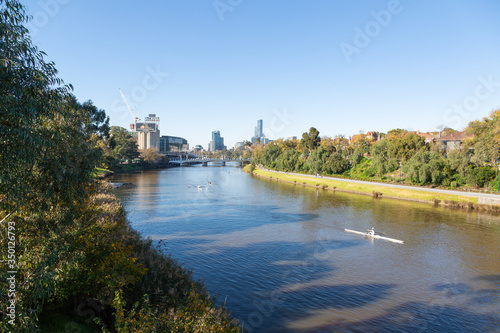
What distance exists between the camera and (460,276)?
2553 cm

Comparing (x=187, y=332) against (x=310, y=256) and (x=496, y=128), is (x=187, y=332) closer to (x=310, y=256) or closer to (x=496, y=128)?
(x=310, y=256)

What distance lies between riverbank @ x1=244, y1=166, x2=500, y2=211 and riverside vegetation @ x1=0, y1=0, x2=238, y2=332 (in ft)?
202

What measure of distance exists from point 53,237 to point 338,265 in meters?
23.4

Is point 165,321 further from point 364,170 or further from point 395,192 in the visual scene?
point 364,170

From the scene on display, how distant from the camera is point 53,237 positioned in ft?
39.3

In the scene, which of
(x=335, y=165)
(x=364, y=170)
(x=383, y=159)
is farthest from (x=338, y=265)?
(x=364, y=170)

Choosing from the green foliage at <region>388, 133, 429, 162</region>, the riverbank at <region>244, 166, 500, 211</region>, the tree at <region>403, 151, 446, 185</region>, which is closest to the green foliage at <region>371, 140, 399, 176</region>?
the green foliage at <region>388, 133, 429, 162</region>

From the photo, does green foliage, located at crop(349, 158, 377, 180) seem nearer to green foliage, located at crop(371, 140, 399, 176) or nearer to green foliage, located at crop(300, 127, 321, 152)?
green foliage, located at crop(371, 140, 399, 176)

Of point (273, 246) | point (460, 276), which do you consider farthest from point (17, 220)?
point (460, 276)

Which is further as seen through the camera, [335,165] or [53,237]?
[335,165]

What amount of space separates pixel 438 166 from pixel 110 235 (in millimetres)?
77734

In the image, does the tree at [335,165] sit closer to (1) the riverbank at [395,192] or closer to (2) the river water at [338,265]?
(1) the riverbank at [395,192]

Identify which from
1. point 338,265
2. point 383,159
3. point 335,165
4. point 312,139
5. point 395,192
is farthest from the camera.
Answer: point 312,139

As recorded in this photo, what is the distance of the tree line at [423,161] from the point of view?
220 ft
